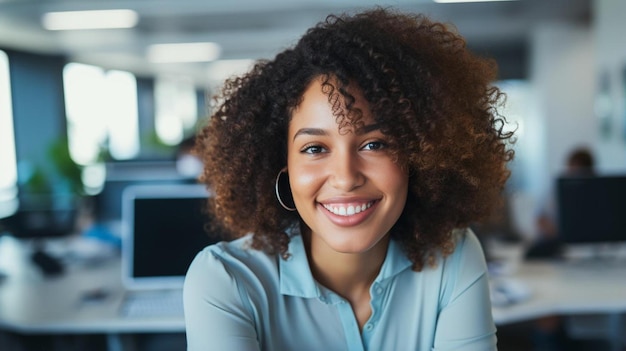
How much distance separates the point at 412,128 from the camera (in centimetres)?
111

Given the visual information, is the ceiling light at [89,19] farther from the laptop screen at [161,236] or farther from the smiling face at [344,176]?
the smiling face at [344,176]

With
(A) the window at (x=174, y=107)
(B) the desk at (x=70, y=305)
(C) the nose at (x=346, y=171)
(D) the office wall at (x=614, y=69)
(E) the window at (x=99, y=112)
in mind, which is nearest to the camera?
(C) the nose at (x=346, y=171)

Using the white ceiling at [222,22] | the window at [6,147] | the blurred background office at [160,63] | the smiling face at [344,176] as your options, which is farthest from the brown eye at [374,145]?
the window at [6,147]

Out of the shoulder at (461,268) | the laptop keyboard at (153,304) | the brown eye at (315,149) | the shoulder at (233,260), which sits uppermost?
the brown eye at (315,149)

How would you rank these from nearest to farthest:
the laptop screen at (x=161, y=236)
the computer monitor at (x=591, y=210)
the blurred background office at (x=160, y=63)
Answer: the laptop screen at (x=161, y=236)
the computer monitor at (x=591, y=210)
the blurred background office at (x=160, y=63)

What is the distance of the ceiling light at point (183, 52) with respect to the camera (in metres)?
9.84

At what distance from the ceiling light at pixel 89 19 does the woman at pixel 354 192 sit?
5748 millimetres

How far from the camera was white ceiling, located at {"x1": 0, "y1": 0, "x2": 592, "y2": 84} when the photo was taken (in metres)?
6.57

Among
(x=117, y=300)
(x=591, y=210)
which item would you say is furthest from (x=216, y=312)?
(x=591, y=210)

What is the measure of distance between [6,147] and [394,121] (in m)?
8.54

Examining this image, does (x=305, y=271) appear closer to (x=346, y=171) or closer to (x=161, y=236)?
(x=346, y=171)

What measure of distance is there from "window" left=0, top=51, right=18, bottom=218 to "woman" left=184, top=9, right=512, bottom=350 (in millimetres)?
7694

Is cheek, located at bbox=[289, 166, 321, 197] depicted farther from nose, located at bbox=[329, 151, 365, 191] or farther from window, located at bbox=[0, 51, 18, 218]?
window, located at bbox=[0, 51, 18, 218]

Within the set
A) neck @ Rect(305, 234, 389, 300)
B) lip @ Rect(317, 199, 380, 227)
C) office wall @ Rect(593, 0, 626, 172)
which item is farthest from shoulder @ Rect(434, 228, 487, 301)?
office wall @ Rect(593, 0, 626, 172)
